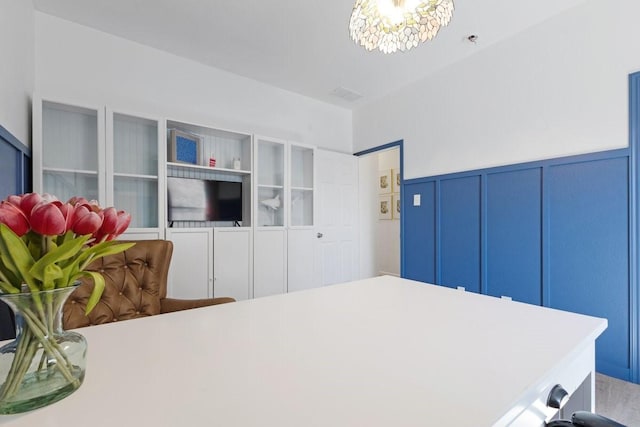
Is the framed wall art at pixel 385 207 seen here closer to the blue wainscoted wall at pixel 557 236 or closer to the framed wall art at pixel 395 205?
the framed wall art at pixel 395 205

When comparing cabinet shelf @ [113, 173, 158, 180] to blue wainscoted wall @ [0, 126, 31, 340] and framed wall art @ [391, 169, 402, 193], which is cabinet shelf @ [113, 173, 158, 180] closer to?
blue wainscoted wall @ [0, 126, 31, 340]

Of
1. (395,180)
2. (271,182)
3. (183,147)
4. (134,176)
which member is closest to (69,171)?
(134,176)

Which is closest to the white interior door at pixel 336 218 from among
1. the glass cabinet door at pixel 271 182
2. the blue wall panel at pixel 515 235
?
the glass cabinet door at pixel 271 182

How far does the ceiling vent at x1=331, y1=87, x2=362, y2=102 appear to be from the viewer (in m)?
3.68

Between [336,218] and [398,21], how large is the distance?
9.71 ft

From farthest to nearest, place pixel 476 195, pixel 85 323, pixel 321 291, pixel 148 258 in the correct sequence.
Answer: pixel 476 195
pixel 148 258
pixel 85 323
pixel 321 291

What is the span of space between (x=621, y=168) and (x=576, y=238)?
0.58 m

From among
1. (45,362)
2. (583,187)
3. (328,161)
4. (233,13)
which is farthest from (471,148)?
(45,362)

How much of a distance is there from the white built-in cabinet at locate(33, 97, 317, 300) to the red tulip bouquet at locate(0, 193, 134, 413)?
83.8 inches

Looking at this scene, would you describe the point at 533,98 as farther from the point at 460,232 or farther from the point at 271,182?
the point at 271,182

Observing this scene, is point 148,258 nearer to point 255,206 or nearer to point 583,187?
point 255,206

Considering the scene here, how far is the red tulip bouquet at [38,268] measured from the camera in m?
0.48

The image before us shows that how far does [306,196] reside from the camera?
12.3ft

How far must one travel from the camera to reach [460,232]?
304cm
